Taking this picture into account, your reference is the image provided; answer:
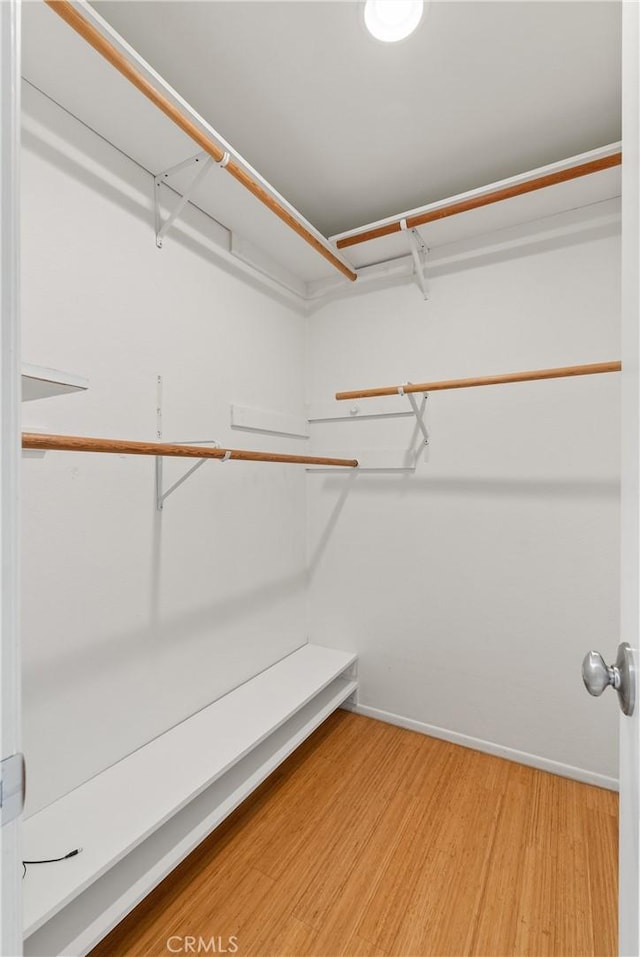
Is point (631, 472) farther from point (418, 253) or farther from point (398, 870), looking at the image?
point (418, 253)

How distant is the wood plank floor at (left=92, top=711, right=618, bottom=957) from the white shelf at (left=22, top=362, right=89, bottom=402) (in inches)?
56.7

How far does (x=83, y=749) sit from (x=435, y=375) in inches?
79.1

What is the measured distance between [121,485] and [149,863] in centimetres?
109

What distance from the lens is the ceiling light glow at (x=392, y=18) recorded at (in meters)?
1.19

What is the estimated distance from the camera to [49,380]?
2.45ft

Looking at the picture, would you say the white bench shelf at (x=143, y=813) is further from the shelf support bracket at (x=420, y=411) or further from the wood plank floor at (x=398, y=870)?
the shelf support bracket at (x=420, y=411)

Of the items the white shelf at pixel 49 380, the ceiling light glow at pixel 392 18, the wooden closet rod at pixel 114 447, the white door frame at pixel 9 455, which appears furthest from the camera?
the ceiling light glow at pixel 392 18

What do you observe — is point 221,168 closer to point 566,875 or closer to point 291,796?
point 291,796

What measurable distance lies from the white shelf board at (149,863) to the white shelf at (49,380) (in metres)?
1.24

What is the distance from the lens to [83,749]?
4.38 feet

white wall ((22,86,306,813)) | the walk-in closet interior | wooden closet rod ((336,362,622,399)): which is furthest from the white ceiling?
wooden closet rod ((336,362,622,399))

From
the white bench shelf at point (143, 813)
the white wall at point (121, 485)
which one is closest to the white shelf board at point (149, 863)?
the white bench shelf at point (143, 813)

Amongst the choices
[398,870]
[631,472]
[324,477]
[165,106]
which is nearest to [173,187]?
[165,106]

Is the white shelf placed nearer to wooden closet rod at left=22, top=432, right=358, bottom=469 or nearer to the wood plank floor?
wooden closet rod at left=22, top=432, right=358, bottom=469
